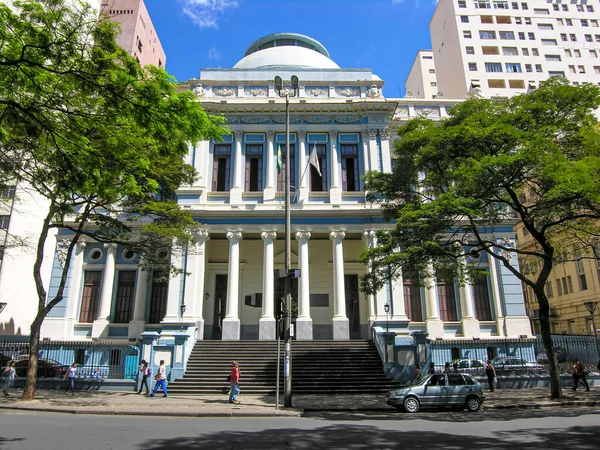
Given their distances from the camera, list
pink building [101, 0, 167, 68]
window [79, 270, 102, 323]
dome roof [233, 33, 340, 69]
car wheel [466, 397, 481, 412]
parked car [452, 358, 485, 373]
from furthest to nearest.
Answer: pink building [101, 0, 167, 68], dome roof [233, 33, 340, 69], window [79, 270, 102, 323], parked car [452, 358, 485, 373], car wheel [466, 397, 481, 412]

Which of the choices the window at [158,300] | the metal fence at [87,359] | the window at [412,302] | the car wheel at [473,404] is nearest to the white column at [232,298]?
the window at [158,300]

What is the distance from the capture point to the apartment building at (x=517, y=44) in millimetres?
55438

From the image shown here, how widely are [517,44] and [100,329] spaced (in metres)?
59.9

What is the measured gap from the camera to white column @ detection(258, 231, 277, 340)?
22.8 m

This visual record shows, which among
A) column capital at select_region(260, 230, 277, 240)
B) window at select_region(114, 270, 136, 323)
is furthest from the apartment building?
window at select_region(114, 270, 136, 323)

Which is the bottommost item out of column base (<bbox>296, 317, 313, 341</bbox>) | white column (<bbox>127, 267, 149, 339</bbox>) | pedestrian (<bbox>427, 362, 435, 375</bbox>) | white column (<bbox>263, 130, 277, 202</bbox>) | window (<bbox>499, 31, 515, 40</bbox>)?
pedestrian (<bbox>427, 362, 435, 375</bbox>)

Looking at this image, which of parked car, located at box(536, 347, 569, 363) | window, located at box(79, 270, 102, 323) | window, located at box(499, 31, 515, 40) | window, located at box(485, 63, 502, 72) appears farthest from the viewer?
window, located at box(499, 31, 515, 40)

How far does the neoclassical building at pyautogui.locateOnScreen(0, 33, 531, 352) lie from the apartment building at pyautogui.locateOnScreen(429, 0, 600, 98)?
32.5 metres

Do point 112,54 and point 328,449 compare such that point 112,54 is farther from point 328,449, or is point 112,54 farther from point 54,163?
point 328,449

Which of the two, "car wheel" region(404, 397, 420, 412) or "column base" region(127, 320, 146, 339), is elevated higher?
"column base" region(127, 320, 146, 339)

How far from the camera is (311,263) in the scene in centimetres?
2761

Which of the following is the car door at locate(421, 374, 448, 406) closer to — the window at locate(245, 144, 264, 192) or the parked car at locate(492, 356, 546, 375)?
the parked car at locate(492, 356, 546, 375)

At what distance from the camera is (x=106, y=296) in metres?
25.4

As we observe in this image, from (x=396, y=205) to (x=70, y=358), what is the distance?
17647mm
